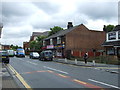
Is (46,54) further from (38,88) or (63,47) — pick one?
(38,88)

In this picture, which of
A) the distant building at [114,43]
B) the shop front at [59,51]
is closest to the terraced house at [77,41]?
the shop front at [59,51]

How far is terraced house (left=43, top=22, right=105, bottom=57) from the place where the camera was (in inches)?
1777

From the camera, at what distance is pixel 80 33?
156ft

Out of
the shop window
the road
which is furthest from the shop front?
the road

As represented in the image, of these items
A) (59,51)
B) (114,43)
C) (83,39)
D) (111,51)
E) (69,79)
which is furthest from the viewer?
(59,51)

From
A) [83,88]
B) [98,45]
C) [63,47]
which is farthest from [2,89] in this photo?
[98,45]

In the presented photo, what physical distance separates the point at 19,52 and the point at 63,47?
18.0m

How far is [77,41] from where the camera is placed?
46875mm

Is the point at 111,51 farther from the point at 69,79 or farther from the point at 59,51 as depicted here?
the point at 69,79

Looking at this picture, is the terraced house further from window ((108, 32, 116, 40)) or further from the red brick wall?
window ((108, 32, 116, 40))

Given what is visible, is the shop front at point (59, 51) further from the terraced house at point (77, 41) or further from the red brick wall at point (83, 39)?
the red brick wall at point (83, 39)

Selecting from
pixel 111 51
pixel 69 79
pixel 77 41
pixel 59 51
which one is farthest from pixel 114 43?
pixel 69 79

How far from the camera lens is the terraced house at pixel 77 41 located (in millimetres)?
45125

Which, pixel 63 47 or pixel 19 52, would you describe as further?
pixel 19 52
